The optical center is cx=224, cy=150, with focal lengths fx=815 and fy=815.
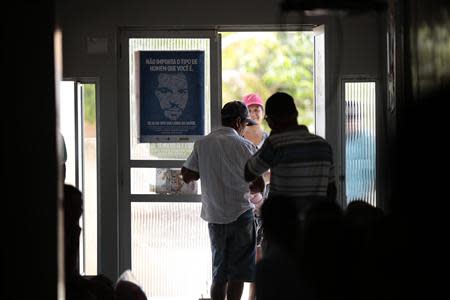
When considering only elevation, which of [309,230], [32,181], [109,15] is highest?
[109,15]

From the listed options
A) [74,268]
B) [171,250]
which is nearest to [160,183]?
[171,250]

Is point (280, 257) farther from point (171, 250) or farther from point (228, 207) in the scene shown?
point (171, 250)

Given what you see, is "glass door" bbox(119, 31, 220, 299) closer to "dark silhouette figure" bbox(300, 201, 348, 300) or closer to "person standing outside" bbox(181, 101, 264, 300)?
"person standing outside" bbox(181, 101, 264, 300)

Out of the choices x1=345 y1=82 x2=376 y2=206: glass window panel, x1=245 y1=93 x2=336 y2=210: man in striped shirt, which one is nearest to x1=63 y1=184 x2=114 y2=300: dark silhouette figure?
x1=245 y1=93 x2=336 y2=210: man in striped shirt

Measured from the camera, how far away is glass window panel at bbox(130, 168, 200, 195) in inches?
267

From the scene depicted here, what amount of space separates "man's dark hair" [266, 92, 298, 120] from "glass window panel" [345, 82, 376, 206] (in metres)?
1.84

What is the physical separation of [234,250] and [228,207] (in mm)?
325

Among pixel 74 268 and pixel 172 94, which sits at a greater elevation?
pixel 172 94

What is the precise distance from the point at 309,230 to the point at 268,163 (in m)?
0.85

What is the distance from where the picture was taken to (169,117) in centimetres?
671

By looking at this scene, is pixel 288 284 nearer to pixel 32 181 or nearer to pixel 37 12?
pixel 32 181

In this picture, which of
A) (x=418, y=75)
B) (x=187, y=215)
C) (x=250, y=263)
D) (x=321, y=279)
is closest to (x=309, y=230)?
(x=321, y=279)

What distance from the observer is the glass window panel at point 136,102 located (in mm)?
6688

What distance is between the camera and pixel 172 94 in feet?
22.1
